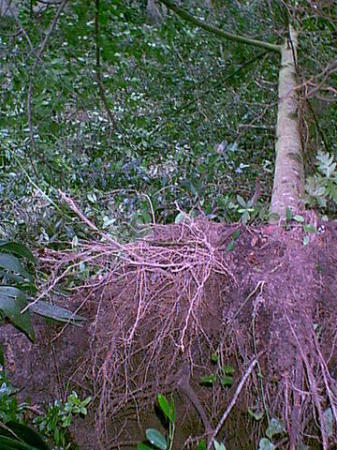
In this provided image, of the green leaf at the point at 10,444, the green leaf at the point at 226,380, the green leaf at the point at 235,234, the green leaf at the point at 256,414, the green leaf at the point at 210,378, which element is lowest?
the green leaf at the point at 256,414

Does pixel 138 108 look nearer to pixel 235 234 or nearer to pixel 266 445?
pixel 235 234

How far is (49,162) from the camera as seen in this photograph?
3.21 meters

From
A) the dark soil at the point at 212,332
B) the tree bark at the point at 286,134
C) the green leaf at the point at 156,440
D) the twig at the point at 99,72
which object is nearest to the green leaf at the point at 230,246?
the dark soil at the point at 212,332

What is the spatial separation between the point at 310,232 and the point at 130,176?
167 cm

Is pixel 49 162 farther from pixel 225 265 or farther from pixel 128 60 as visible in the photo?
pixel 225 265

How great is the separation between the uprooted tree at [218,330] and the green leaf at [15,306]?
248mm

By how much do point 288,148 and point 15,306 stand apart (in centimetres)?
148

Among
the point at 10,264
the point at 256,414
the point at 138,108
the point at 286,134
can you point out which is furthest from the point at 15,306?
the point at 138,108

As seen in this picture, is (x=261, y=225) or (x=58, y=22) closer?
(x=261, y=225)

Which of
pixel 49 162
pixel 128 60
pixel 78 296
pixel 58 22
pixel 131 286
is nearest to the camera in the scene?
pixel 131 286

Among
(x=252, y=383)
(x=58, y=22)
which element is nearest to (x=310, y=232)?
(x=252, y=383)

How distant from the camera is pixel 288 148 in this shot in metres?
2.62

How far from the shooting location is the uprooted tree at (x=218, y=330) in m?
1.66

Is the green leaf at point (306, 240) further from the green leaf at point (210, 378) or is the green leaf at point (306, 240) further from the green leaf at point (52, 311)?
the green leaf at point (52, 311)
